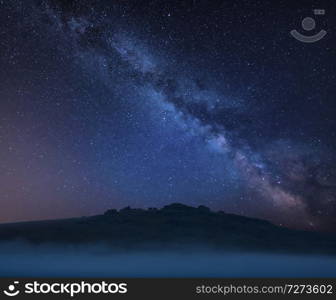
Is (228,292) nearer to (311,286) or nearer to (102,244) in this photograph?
(311,286)

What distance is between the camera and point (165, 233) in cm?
1488

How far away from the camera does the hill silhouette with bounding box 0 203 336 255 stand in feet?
31.7

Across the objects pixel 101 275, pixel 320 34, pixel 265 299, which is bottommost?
pixel 265 299

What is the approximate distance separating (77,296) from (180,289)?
1.37m

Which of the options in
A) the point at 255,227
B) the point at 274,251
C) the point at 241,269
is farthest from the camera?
the point at 255,227

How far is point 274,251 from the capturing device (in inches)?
361

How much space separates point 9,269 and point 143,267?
2026 mm

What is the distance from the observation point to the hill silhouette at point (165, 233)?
965 cm

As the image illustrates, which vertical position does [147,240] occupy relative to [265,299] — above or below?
above

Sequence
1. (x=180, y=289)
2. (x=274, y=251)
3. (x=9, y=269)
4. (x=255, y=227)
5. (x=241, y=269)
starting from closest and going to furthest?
(x=180, y=289) < (x=9, y=269) < (x=241, y=269) < (x=274, y=251) < (x=255, y=227)

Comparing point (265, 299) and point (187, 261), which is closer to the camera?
point (265, 299)

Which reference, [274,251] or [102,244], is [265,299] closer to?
[274,251]

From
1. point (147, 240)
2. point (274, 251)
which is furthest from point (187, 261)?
point (147, 240)

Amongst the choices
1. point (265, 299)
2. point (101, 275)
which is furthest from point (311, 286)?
point (101, 275)
